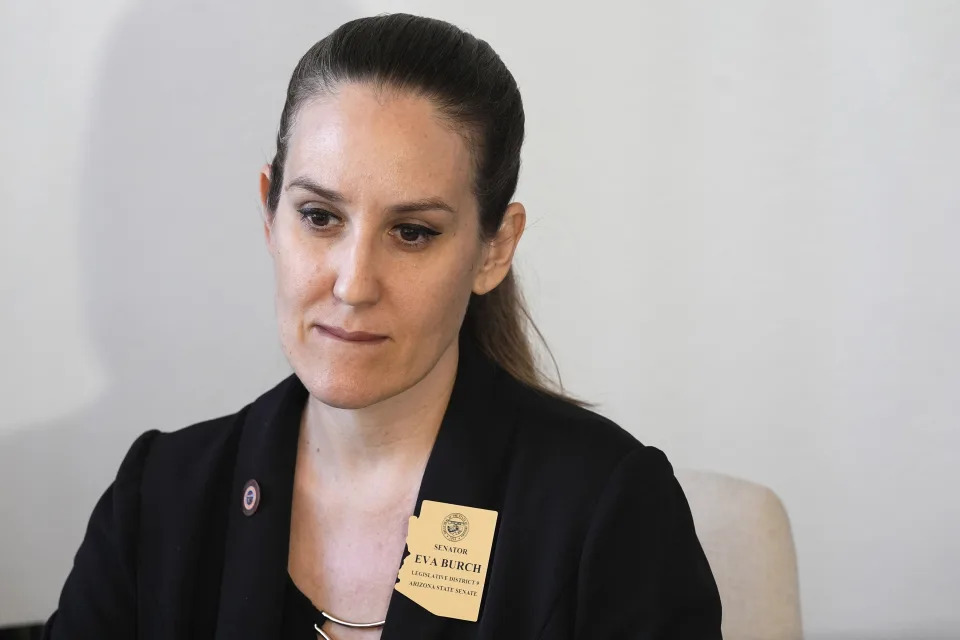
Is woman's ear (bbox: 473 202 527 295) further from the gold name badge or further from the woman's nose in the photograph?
the gold name badge

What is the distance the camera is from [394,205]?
1271 mm

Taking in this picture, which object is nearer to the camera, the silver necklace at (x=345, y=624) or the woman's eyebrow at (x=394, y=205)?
the woman's eyebrow at (x=394, y=205)

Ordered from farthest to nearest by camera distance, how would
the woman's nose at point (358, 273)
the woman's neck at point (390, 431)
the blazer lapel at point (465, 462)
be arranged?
1. the woman's neck at point (390, 431)
2. the blazer lapel at point (465, 462)
3. the woman's nose at point (358, 273)

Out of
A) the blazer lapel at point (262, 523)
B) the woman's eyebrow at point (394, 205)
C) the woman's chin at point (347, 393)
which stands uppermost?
the woman's eyebrow at point (394, 205)

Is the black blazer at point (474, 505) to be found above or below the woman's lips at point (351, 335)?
below

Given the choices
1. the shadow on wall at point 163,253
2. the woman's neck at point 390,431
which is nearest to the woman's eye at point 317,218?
the woman's neck at point 390,431

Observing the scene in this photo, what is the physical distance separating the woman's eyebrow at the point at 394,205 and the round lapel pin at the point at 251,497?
1.49 feet

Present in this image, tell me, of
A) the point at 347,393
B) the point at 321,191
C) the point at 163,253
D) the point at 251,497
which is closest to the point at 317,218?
the point at 321,191

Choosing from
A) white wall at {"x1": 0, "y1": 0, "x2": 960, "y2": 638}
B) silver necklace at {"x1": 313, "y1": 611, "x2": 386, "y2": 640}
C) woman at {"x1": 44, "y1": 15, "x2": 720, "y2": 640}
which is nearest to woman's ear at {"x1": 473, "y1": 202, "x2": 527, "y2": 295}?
woman at {"x1": 44, "y1": 15, "x2": 720, "y2": 640}

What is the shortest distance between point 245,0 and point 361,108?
913mm

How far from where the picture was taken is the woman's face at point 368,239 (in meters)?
1.27

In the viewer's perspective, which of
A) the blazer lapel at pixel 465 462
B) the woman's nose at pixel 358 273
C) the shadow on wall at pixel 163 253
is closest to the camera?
the woman's nose at pixel 358 273

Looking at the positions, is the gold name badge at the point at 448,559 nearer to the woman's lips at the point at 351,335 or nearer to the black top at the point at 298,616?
the black top at the point at 298,616

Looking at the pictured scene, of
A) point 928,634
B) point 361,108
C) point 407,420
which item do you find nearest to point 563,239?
point 407,420
